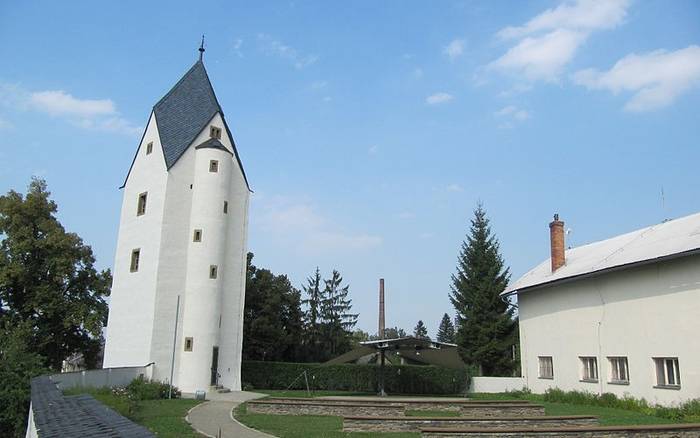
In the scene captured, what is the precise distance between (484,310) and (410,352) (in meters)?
8.47

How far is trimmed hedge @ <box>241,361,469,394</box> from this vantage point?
3353cm

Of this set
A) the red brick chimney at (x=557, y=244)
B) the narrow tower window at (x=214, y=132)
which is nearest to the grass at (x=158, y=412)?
the narrow tower window at (x=214, y=132)

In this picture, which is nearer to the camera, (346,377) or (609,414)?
(609,414)

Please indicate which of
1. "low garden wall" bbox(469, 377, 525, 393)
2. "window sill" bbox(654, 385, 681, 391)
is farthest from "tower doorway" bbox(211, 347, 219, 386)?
"window sill" bbox(654, 385, 681, 391)

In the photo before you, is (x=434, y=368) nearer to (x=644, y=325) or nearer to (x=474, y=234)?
(x=474, y=234)

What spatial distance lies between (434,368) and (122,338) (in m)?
17.1

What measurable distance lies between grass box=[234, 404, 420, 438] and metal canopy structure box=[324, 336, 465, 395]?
919 centimetres

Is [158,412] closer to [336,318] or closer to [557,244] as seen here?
[557,244]

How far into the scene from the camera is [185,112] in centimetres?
3328

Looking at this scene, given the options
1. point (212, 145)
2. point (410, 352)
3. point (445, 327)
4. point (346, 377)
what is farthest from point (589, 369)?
point (445, 327)

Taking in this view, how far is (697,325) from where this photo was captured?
18.9 m

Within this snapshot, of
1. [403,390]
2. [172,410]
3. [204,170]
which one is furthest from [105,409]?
[403,390]

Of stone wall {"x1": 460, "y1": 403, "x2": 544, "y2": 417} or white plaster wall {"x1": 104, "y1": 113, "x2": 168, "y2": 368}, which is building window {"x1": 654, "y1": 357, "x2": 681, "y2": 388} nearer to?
stone wall {"x1": 460, "y1": 403, "x2": 544, "y2": 417}

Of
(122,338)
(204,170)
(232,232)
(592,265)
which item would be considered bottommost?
(122,338)
